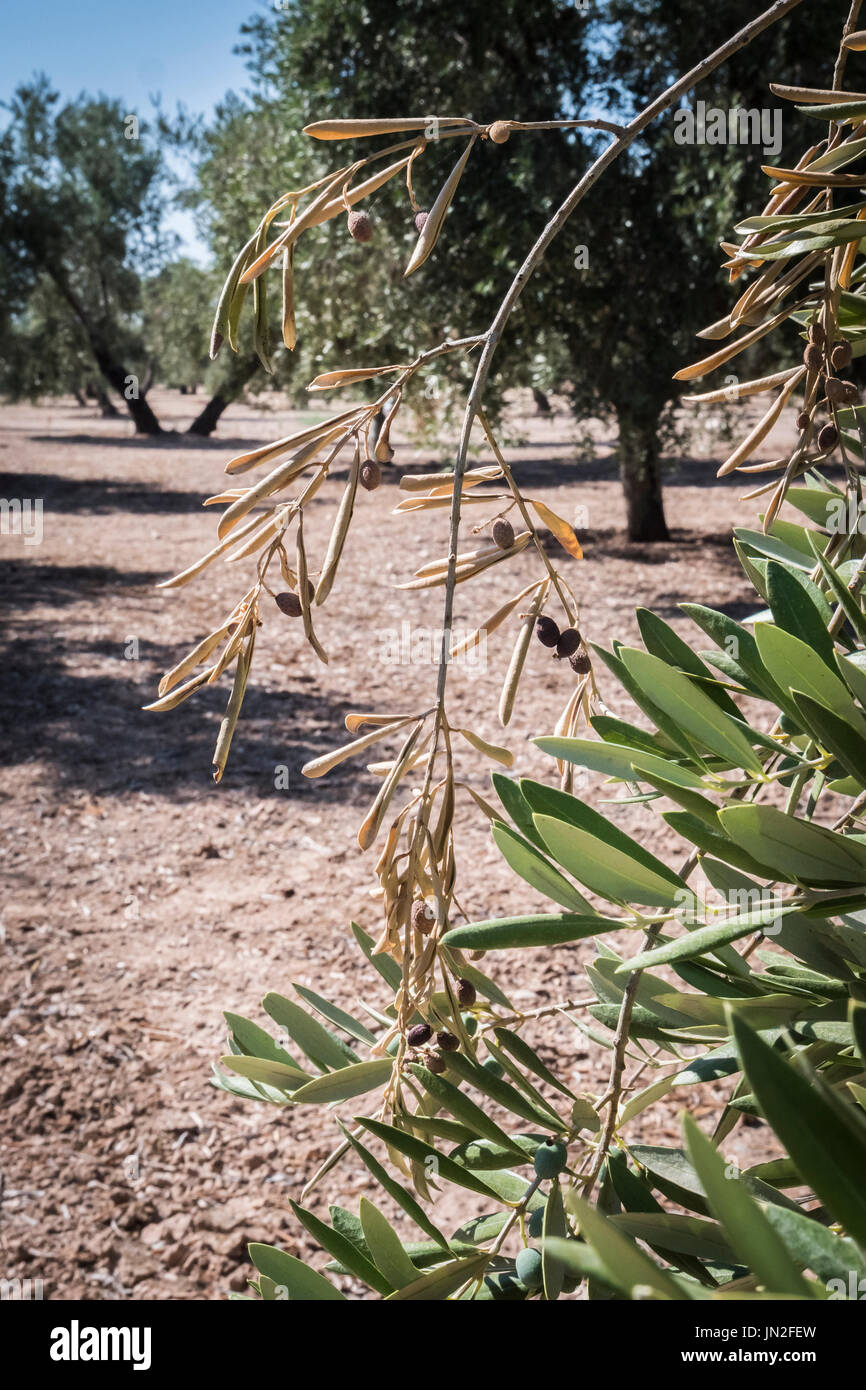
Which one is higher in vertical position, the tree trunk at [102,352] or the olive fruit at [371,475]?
the tree trunk at [102,352]

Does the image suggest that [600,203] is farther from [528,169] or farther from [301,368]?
[301,368]

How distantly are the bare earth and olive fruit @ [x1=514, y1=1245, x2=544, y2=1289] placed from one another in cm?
178

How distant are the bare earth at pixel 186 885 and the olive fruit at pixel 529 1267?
5.85 feet

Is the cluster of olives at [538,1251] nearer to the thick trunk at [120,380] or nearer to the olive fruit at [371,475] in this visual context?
the olive fruit at [371,475]

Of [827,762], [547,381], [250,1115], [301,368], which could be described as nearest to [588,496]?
[301,368]

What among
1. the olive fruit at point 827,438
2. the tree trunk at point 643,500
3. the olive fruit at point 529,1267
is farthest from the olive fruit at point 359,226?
the tree trunk at point 643,500

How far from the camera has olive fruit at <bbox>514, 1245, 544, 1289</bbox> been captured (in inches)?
22.1

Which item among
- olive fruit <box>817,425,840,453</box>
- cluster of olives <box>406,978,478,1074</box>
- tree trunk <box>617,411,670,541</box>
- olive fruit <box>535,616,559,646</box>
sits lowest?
cluster of olives <box>406,978,478,1074</box>

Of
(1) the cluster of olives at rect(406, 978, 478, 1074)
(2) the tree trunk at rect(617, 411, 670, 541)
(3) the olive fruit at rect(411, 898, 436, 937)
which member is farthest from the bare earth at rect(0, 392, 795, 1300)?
(3) the olive fruit at rect(411, 898, 436, 937)

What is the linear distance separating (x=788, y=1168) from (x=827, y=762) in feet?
0.84

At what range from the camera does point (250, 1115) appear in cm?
266

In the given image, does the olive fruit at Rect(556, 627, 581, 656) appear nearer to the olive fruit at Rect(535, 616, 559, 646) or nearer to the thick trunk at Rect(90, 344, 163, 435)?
the olive fruit at Rect(535, 616, 559, 646)

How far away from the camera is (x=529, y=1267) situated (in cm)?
56

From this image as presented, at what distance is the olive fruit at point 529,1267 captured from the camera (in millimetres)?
562
